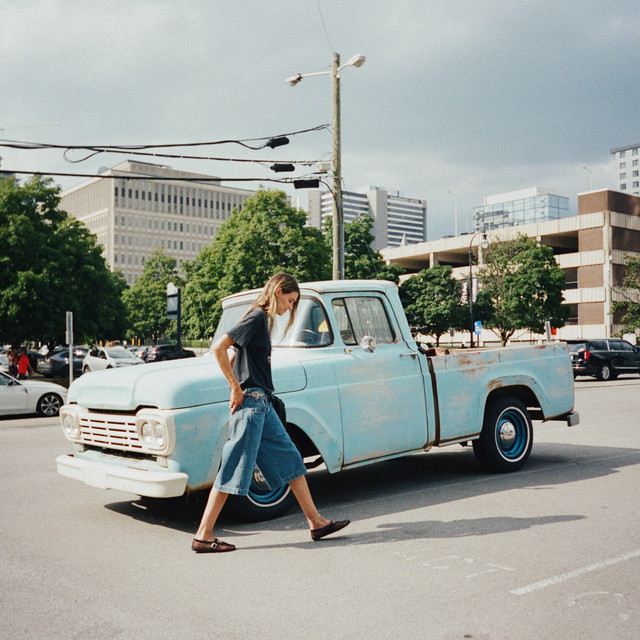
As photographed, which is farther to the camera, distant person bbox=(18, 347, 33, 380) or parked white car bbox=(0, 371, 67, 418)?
distant person bbox=(18, 347, 33, 380)

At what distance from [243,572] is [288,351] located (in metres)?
2.32

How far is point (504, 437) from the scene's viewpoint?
26.3 feet

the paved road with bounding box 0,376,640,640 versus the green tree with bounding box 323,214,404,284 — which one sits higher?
the green tree with bounding box 323,214,404,284

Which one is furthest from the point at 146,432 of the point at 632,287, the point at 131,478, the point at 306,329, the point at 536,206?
the point at 536,206

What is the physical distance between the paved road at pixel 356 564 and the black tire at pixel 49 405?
1082 cm

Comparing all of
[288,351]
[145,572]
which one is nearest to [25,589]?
[145,572]

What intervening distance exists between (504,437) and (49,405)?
13.5 meters

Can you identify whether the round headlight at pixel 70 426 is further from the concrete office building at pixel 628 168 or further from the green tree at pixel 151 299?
the concrete office building at pixel 628 168

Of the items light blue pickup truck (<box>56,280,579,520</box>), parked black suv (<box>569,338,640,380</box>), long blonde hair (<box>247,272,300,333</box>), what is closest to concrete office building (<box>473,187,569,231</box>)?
parked black suv (<box>569,338,640,380</box>)

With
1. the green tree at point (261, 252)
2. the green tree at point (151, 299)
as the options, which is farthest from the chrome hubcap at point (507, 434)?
the green tree at point (151, 299)

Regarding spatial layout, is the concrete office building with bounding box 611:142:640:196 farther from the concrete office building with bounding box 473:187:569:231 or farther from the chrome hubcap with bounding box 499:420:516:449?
the chrome hubcap with bounding box 499:420:516:449

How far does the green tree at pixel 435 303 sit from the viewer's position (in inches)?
2308

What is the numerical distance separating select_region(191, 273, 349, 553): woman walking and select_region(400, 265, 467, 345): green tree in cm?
5319

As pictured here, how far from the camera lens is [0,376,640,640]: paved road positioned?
12.6 ft
